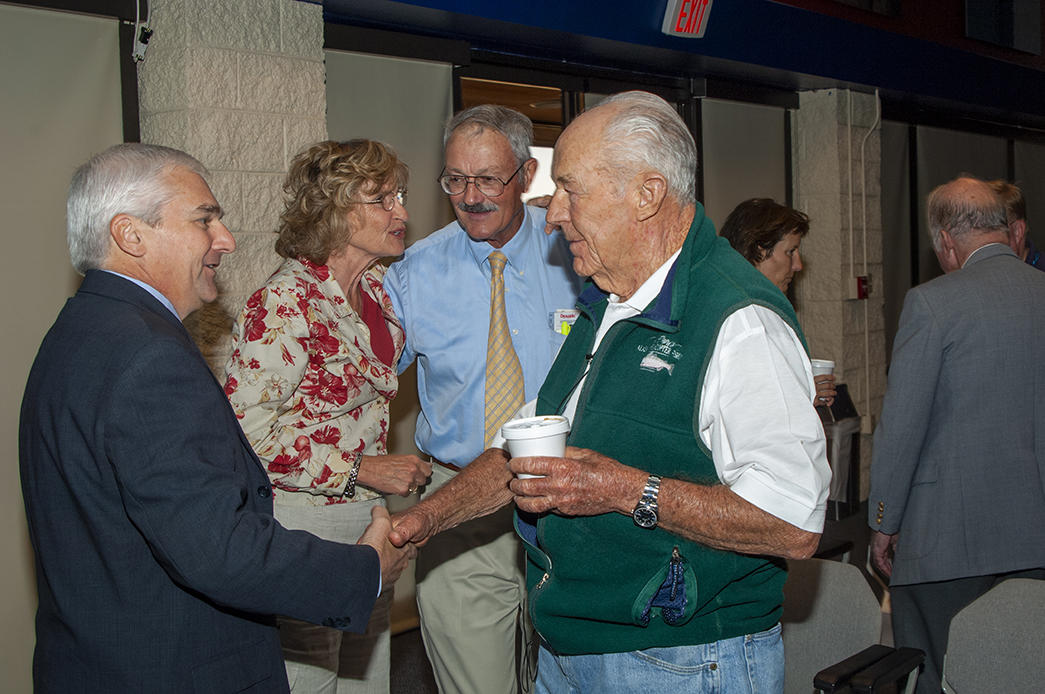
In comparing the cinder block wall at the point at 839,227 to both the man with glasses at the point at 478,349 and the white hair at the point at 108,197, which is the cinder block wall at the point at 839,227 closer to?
the man with glasses at the point at 478,349

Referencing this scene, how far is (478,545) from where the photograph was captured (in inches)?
106

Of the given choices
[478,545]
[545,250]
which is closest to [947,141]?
[545,250]

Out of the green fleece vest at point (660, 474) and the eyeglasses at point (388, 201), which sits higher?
the eyeglasses at point (388, 201)

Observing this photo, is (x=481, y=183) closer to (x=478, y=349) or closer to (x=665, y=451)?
(x=478, y=349)

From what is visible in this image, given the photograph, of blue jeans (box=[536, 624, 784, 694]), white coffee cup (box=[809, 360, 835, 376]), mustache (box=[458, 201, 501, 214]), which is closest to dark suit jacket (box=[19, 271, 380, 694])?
blue jeans (box=[536, 624, 784, 694])

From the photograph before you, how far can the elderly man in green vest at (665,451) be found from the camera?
137 cm

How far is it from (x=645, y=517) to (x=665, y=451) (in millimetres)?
129

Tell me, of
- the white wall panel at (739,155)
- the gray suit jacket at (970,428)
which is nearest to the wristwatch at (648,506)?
the gray suit jacket at (970,428)

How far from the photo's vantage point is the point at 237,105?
3.10 m

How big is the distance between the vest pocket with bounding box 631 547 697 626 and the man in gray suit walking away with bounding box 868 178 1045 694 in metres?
1.60

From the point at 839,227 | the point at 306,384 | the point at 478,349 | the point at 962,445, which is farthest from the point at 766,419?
the point at 839,227

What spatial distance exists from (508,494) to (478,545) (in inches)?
32.5

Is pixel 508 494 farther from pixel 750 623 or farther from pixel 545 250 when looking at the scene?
pixel 545 250

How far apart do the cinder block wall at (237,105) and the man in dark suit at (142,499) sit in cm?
148
